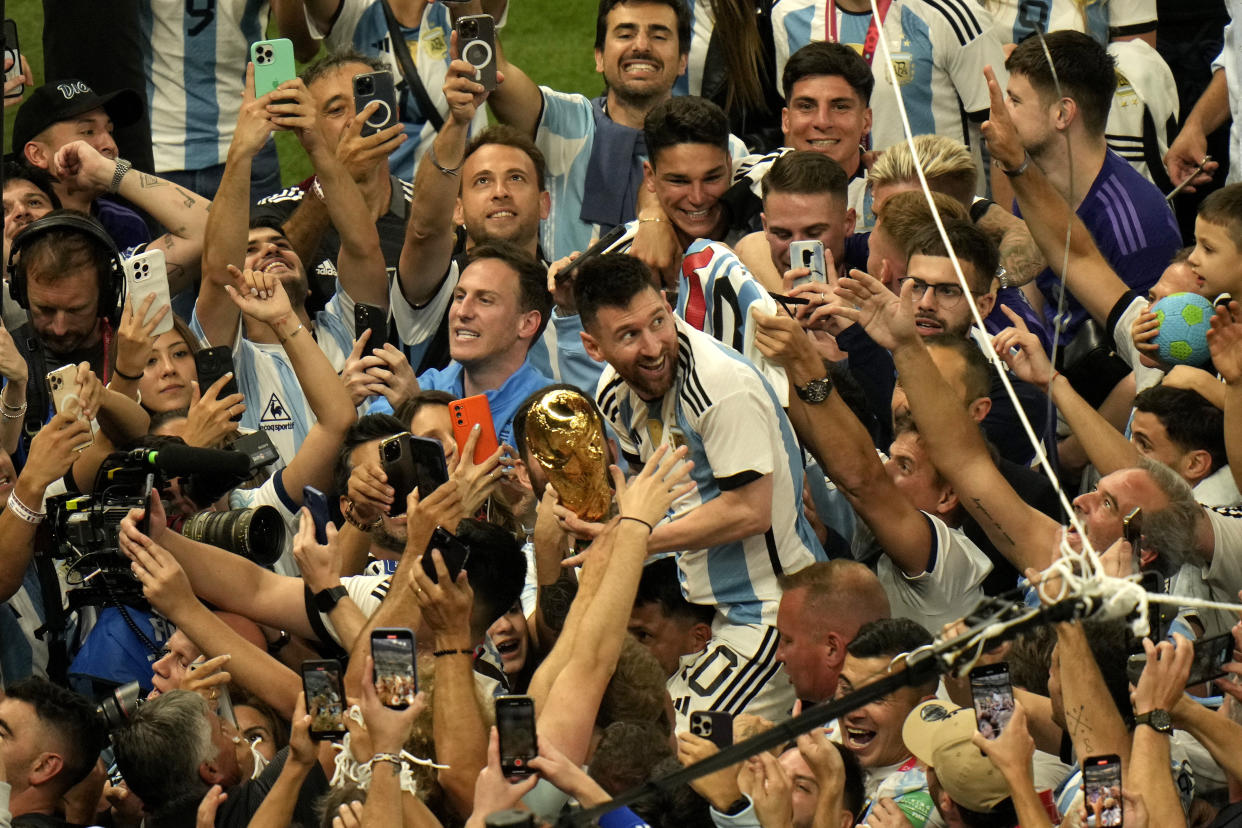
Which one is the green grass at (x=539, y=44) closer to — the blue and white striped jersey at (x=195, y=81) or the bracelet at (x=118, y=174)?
the blue and white striped jersey at (x=195, y=81)

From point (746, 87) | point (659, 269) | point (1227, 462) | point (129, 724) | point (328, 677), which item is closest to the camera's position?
point (328, 677)

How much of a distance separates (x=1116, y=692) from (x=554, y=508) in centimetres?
164

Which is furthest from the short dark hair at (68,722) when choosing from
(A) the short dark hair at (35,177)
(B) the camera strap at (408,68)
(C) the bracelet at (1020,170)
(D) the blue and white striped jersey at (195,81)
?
(D) the blue and white striped jersey at (195,81)

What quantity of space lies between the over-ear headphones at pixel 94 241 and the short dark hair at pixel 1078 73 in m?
3.19

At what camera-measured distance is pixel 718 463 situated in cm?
539

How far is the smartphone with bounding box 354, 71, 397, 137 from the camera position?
7.22 meters

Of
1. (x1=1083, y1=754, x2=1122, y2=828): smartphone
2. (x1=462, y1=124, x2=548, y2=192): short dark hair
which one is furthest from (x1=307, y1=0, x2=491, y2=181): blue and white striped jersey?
(x1=1083, y1=754, x2=1122, y2=828): smartphone

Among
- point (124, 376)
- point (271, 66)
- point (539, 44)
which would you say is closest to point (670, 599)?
point (124, 376)

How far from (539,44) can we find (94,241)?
541 centimetres

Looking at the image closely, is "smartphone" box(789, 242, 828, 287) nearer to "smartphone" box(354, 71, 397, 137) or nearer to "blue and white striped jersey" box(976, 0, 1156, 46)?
"smartphone" box(354, 71, 397, 137)

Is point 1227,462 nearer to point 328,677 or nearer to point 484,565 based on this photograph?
point 484,565

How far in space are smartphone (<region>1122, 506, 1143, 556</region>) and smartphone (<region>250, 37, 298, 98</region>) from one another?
11.4 ft

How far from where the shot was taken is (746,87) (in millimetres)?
8094

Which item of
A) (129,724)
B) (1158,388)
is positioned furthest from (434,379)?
(1158,388)
